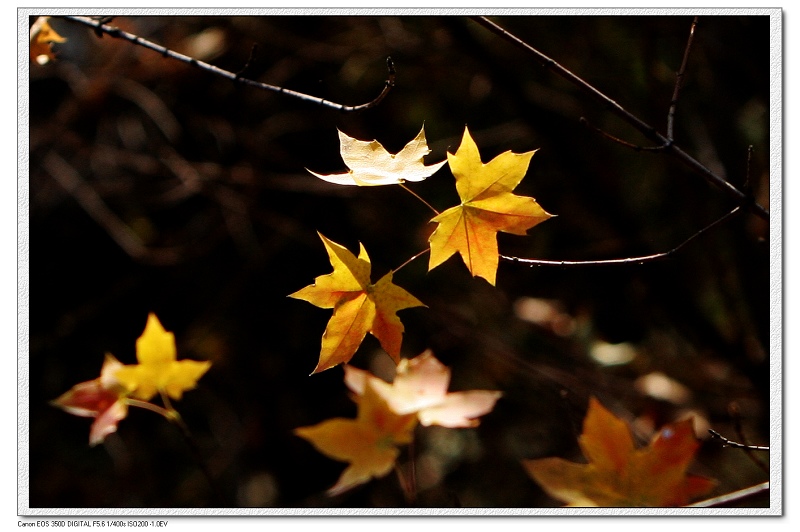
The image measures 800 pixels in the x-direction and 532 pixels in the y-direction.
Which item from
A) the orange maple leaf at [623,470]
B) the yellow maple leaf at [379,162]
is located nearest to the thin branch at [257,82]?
the yellow maple leaf at [379,162]

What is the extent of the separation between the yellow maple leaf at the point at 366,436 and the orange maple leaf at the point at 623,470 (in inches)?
7.0

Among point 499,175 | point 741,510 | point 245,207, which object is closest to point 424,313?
point 245,207

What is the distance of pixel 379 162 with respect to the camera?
62 cm

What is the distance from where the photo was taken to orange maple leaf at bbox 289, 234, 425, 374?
2.02 ft

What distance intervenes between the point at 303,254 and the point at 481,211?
3.52 feet

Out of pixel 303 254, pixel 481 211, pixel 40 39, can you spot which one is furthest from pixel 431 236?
pixel 303 254

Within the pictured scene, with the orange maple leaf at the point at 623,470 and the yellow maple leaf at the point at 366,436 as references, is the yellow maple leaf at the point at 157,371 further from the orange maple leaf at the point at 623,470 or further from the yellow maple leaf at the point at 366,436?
the orange maple leaf at the point at 623,470

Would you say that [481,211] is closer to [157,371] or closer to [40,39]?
[157,371]

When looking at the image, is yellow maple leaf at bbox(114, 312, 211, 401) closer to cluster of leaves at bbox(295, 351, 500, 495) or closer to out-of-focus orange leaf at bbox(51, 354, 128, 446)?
out-of-focus orange leaf at bbox(51, 354, 128, 446)

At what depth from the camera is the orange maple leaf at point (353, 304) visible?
614mm

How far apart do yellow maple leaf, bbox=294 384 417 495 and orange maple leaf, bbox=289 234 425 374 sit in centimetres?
24

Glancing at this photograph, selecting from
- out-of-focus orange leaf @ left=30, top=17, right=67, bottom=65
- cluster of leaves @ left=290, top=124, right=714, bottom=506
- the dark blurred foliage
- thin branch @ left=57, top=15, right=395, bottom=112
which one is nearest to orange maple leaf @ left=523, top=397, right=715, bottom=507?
cluster of leaves @ left=290, top=124, right=714, bottom=506

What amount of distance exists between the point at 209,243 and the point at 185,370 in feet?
3.05

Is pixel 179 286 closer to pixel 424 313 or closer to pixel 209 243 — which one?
pixel 209 243
